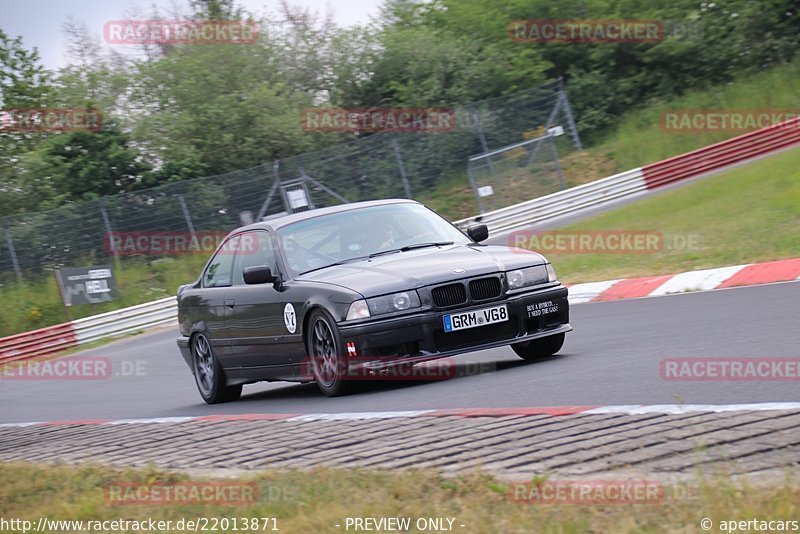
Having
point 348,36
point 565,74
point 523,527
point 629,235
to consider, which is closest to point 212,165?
point 348,36

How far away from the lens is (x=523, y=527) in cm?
375

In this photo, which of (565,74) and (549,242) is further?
(565,74)

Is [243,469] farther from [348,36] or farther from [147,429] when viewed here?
[348,36]

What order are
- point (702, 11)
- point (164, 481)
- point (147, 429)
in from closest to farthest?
1. point (164, 481)
2. point (147, 429)
3. point (702, 11)

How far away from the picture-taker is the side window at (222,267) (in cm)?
1045

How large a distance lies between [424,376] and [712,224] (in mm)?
11231

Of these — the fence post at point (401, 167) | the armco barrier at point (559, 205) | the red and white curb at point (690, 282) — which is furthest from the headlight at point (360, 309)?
the fence post at point (401, 167)

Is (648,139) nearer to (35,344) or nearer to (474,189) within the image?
(474,189)

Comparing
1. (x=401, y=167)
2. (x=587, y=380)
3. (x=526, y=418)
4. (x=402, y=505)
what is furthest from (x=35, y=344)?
(x=402, y=505)

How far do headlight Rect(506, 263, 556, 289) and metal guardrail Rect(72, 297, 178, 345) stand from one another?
17.7 meters

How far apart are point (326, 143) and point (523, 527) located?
32.7 meters

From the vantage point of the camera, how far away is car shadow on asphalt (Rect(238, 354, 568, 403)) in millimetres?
8945

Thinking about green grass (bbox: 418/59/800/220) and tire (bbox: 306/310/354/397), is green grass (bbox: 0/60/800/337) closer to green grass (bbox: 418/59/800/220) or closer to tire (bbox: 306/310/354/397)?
green grass (bbox: 418/59/800/220)

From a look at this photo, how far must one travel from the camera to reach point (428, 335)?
8406 mm
